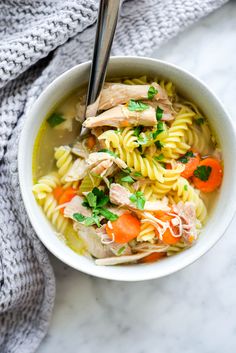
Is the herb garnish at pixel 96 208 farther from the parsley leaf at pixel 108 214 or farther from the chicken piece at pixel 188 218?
the chicken piece at pixel 188 218

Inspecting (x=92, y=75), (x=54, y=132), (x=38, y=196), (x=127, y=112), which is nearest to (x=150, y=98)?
(x=127, y=112)

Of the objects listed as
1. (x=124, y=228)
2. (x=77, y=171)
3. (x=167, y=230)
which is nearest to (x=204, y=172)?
(x=167, y=230)

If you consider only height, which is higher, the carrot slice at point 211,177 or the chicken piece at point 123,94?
the chicken piece at point 123,94

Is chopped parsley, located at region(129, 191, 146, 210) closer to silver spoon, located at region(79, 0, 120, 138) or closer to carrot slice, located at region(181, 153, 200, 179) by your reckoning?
carrot slice, located at region(181, 153, 200, 179)

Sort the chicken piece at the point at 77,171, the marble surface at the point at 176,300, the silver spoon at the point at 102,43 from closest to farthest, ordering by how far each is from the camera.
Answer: the silver spoon at the point at 102,43 → the chicken piece at the point at 77,171 → the marble surface at the point at 176,300

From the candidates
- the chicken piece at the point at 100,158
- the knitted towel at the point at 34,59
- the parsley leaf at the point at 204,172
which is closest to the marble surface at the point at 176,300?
the knitted towel at the point at 34,59

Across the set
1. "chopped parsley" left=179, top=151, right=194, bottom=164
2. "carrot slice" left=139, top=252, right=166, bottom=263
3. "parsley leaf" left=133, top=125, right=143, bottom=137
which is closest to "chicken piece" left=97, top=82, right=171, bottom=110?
"parsley leaf" left=133, top=125, right=143, bottom=137

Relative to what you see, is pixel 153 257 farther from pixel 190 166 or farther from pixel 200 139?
pixel 200 139

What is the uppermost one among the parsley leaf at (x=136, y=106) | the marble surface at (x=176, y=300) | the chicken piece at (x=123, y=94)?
the chicken piece at (x=123, y=94)
